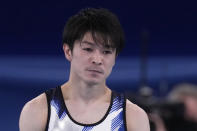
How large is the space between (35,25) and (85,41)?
4.16m

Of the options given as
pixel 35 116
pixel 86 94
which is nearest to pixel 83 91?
pixel 86 94

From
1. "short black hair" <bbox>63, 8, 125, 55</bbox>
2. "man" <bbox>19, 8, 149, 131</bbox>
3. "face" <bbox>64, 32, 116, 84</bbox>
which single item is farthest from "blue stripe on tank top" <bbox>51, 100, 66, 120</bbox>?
"short black hair" <bbox>63, 8, 125, 55</bbox>

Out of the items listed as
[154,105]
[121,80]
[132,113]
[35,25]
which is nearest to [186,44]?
[121,80]

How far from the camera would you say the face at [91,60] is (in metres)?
2.43

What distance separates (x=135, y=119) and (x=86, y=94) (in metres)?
0.28

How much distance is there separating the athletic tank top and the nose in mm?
283

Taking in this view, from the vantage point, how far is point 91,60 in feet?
7.95

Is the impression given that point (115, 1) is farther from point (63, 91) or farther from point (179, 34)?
point (63, 91)

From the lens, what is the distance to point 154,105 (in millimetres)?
3213

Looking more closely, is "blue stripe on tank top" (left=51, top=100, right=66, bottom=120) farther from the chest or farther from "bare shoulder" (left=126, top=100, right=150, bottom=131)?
"bare shoulder" (left=126, top=100, right=150, bottom=131)

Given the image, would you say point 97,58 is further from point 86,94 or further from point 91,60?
point 86,94

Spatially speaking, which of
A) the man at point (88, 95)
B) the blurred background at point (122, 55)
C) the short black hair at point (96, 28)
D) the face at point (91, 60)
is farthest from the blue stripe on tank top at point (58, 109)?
the blurred background at point (122, 55)

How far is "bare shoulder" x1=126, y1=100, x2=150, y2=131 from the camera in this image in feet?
8.34

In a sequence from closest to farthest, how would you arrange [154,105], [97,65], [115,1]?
[97,65] < [154,105] < [115,1]
